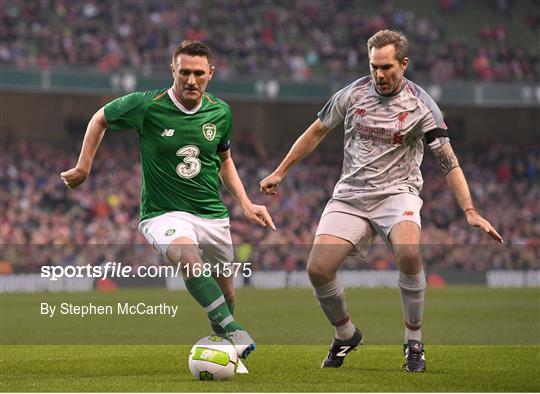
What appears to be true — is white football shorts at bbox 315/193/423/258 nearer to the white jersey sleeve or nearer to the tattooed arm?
the tattooed arm

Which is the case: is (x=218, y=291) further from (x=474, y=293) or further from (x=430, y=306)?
(x=474, y=293)

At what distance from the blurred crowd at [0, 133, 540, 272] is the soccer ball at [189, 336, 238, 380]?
15.2 metres

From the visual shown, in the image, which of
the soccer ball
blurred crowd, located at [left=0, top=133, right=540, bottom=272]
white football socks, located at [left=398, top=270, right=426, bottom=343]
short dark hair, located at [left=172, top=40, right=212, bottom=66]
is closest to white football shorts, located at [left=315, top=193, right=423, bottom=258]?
white football socks, located at [left=398, top=270, right=426, bottom=343]

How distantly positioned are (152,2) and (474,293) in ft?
50.4

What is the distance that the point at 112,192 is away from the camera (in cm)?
2977

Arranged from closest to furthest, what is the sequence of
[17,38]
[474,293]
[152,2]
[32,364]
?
[32,364], [474,293], [17,38], [152,2]

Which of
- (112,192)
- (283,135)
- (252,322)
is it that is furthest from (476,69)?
(252,322)

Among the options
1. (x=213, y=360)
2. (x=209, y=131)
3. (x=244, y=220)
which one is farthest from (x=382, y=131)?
(x=244, y=220)

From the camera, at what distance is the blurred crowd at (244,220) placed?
86.5 ft

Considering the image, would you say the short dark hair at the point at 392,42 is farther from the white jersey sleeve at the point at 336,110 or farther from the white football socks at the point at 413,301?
the white football socks at the point at 413,301

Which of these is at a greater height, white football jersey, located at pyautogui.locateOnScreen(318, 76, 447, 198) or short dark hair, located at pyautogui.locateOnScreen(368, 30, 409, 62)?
short dark hair, located at pyautogui.locateOnScreen(368, 30, 409, 62)

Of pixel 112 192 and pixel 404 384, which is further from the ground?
pixel 404 384

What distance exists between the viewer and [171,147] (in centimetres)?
834

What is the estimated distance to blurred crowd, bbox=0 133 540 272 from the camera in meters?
26.4
